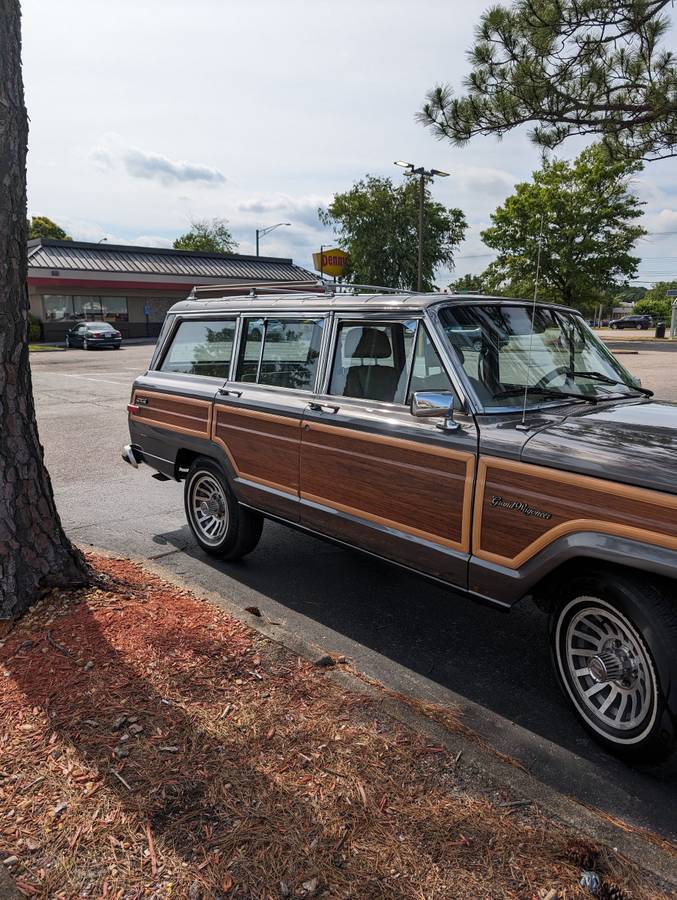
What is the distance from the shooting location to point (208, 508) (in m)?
5.34

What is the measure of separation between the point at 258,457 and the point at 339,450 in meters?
0.83

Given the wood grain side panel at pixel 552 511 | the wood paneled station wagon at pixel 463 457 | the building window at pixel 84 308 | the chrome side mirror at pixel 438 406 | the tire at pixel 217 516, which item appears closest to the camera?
the wood grain side panel at pixel 552 511

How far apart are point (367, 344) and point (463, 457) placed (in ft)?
3.97

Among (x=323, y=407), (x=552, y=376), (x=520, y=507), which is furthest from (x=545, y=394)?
(x=323, y=407)

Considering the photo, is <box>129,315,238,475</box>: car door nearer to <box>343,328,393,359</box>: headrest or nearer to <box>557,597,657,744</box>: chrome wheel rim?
<box>343,328,393,359</box>: headrest

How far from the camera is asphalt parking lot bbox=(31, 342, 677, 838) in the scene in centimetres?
291

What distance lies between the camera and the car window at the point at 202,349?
17.2 ft

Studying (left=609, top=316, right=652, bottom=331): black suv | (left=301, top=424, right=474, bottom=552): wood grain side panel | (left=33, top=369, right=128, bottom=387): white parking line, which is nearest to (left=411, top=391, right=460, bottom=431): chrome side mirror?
(left=301, top=424, right=474, bottom=552): wood grain side panel

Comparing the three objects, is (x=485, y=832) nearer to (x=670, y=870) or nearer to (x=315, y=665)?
(x=670, y=870)

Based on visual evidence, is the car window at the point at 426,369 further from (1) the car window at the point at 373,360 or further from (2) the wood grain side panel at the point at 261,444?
(2) the wood grain side panel at the point at 261,444

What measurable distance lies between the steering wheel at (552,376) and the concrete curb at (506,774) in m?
1.78

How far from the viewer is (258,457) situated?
15.4 ft

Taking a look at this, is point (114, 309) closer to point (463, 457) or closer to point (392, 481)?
point (392, 481)

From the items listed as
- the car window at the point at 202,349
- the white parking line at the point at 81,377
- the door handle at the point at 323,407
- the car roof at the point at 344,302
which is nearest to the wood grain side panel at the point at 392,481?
the door handle at the point at 323,407
